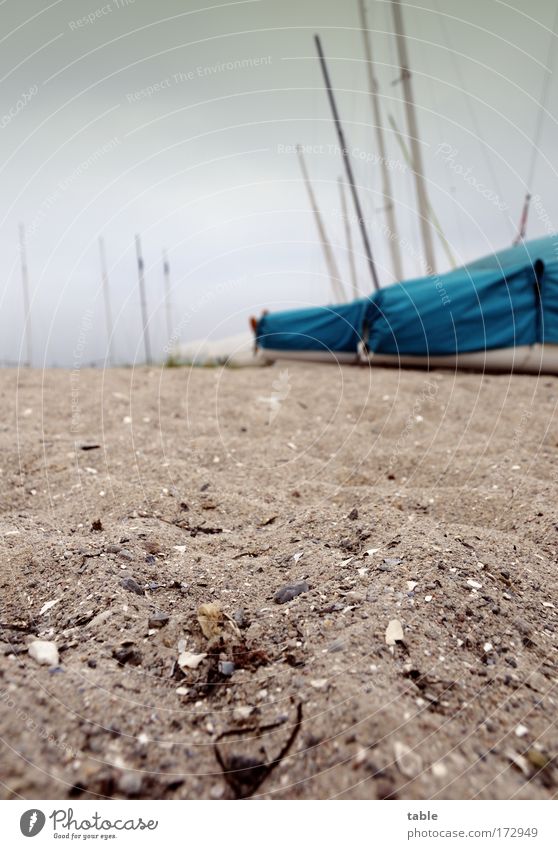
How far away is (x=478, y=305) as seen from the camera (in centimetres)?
757

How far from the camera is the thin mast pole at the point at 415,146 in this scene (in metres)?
8.93

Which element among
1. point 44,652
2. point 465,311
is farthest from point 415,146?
point 44,652

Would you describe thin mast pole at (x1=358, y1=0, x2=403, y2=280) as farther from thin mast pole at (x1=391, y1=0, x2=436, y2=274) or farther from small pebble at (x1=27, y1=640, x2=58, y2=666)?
small pebble at (x1=27, y1=640, x2=58, y2=666)

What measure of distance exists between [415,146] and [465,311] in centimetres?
396

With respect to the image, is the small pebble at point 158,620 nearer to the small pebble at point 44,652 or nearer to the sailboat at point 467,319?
the small pebble at point 44,652

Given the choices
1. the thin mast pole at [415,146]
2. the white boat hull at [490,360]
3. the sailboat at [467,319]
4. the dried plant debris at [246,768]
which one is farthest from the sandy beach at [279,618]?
the thin mast pole at [415,146]

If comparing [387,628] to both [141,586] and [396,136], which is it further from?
[396,136]

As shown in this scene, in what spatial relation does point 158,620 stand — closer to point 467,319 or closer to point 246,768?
point 246,768

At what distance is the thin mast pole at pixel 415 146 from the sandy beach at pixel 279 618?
21.2 feet

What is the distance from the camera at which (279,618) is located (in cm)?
193

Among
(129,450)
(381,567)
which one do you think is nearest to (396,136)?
(129,450)

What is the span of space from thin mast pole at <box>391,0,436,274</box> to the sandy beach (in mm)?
6461

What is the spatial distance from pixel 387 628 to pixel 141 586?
0.98 m
